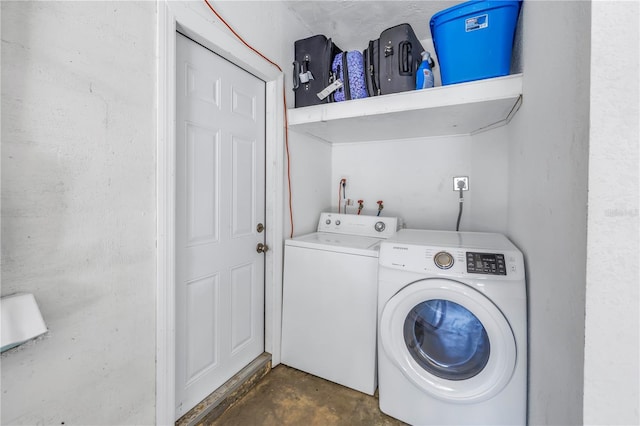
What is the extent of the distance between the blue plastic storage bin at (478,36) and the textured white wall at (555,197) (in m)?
0.08

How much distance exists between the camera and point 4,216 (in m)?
0.76

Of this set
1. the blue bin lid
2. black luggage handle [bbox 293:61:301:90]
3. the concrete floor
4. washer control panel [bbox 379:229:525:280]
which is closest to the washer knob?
washer control panel [bbox 379:229:525:280]

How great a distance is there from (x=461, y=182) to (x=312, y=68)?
4.56ft

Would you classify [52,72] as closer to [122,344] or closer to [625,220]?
[122,344]

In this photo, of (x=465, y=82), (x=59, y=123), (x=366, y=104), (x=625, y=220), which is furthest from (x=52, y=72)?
(x=465, y=82)

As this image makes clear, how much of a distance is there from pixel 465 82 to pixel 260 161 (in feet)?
4.15

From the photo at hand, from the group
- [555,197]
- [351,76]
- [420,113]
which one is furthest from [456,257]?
[351,76]

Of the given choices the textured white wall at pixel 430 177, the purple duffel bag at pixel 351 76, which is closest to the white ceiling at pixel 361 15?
the purple duffel bag at pixel 351 76

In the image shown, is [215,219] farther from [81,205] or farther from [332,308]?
[332,308]

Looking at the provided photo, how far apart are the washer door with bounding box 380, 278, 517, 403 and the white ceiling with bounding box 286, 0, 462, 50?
5.81 ft

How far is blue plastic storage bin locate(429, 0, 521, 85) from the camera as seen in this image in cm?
131

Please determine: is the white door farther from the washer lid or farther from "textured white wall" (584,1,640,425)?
"textured white wall" (584,1,640,425)

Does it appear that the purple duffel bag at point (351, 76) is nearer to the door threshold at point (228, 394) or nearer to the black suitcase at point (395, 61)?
the black suitcase at point (395, 61)

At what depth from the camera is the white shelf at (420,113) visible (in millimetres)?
1349
